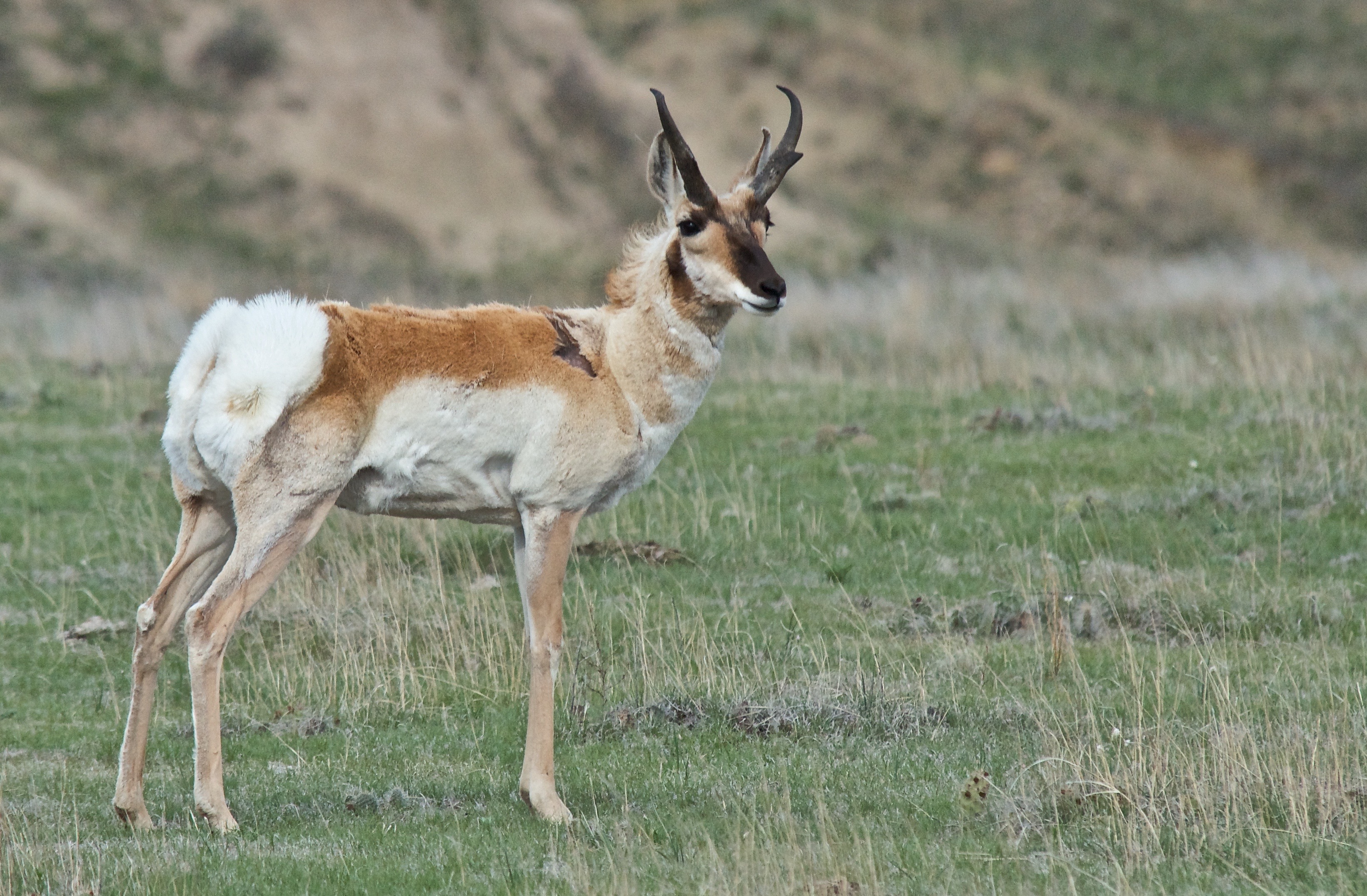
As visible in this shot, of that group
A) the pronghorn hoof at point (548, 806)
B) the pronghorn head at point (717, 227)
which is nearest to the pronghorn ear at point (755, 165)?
the pronghorn head at point (717, 227)

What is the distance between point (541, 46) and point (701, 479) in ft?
118

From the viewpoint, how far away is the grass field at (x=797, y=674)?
650 centimetres

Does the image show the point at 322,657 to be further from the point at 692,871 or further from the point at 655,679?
the point at 692,871

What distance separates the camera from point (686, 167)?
25.4 feet

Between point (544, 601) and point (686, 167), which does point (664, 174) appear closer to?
point (686, 167)

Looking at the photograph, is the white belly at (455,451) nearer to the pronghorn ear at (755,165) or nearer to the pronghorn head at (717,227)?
the pronghorn head at (717,227)

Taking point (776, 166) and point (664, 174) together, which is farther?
point (776, 166)

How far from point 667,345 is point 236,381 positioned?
6.76 ft

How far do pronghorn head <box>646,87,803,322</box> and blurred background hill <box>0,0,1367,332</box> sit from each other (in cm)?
2307

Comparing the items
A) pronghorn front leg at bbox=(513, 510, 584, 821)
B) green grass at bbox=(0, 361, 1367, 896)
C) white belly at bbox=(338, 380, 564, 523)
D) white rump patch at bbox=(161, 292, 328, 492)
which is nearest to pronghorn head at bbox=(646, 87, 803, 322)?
white belly at bbox=(338, 380, 564, 523)

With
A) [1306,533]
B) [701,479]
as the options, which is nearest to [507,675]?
[701,479]

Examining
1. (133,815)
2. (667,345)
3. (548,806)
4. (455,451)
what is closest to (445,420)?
(455,451)

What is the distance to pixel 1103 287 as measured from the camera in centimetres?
2722

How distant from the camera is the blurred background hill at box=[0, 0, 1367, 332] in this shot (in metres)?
40.0
